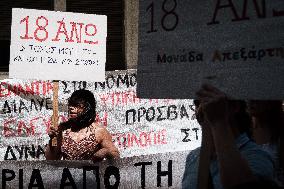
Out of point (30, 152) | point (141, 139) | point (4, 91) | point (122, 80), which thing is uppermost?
point (122, 80)

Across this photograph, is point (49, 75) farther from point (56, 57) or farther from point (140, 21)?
point (140, 21)

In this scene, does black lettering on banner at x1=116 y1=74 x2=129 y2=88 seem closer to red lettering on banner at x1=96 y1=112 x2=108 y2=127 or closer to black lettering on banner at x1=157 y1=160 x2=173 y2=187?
red lettering on banner at x1=96 y1=112 x2=108 y2=127

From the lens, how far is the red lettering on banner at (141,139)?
587cm

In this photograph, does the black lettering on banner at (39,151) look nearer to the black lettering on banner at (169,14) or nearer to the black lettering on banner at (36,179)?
the black lettering on banner at (36,179)

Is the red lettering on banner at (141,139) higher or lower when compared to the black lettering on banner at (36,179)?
higher

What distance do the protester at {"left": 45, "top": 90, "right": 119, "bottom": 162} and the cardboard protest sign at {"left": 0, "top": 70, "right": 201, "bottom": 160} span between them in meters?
1.37

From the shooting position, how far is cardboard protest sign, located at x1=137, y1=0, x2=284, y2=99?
211 centimetres

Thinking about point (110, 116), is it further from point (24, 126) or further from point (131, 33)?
point (131, 33)

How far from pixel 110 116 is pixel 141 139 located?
0.45m

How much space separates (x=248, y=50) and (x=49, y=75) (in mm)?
2950

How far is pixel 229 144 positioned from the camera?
1.99 metres

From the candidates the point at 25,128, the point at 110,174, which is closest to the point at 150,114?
the point at 25,128

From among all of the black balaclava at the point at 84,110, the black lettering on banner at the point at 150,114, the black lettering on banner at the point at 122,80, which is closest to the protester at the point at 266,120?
the black balaclava at the point at 84,110

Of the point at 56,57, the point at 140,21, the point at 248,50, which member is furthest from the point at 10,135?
the point at 248,50
